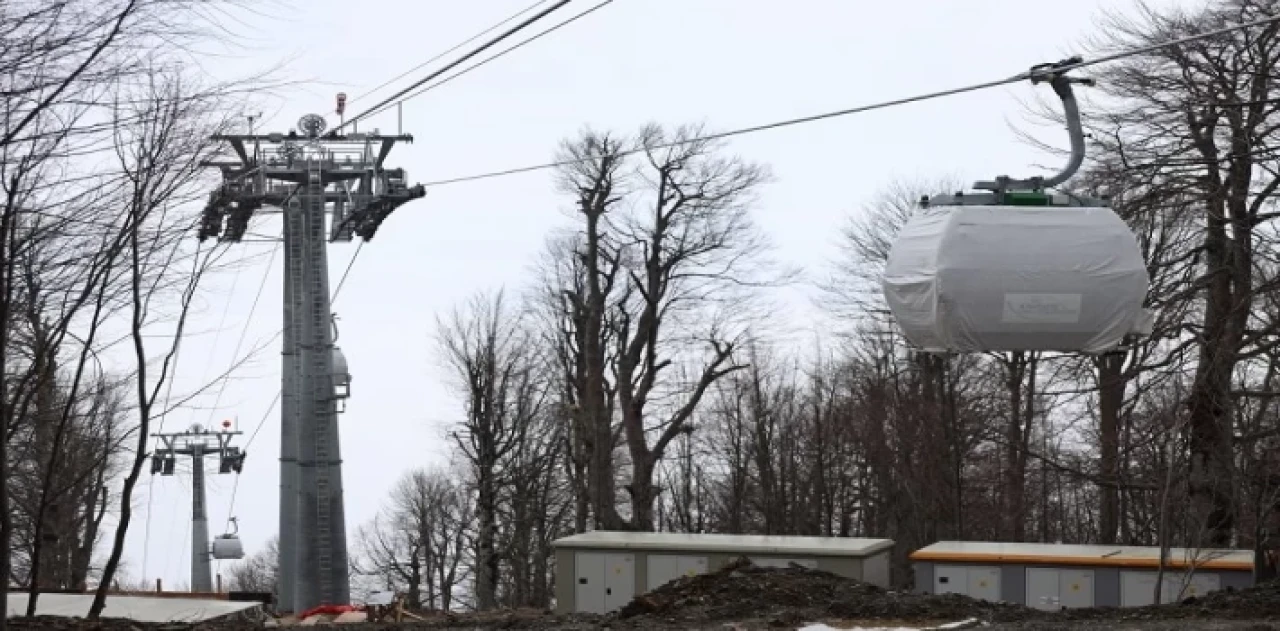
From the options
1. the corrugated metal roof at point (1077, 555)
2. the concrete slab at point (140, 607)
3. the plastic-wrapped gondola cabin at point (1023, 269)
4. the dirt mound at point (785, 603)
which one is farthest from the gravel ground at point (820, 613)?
the corrugated metal roof at point (1077, 555)

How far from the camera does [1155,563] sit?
23328mm

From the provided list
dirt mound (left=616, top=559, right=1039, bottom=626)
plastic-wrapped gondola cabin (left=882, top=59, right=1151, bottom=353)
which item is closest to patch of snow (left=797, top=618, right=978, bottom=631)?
dirt mound (left=616, top=559, right=1039, bottom=626)

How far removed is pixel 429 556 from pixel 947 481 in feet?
61.4

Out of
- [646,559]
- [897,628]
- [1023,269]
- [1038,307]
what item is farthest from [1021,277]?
[646,559]

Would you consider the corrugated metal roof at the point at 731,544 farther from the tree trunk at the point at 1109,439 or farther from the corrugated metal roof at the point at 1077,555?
the tree trunk at the point at 1109,439

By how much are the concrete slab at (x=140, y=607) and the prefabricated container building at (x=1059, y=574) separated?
1026 cm

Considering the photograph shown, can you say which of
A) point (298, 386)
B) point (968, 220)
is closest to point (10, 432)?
point (968, 220)

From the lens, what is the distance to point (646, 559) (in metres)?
26.5

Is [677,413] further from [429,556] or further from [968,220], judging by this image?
[968,220]

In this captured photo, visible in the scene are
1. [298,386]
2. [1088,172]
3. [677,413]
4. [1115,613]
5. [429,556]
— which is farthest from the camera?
[429,556]

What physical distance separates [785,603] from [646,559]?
12447mm

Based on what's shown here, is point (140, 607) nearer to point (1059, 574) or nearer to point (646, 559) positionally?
point (646, 559)

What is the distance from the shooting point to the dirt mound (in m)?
13.2

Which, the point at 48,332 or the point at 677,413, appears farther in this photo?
the point at 677,413
